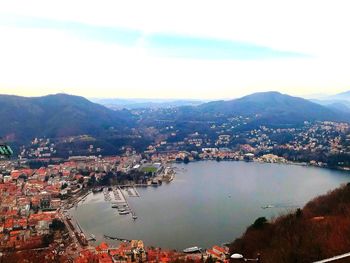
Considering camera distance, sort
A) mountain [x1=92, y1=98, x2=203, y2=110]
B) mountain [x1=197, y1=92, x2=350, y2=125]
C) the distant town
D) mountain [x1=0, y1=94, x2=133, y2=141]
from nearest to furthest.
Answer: the distant town
mountain [x1=0, y1=94, x2=133, y2=141]
mountain [x1=197, y1=92, x2=350, y2=125]
mountain [x1=92, y1=98, x2=203, y2=110]

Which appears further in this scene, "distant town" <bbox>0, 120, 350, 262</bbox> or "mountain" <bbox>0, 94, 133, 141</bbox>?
"mountain" <bbox>0, 94, 133, 141</bbox>

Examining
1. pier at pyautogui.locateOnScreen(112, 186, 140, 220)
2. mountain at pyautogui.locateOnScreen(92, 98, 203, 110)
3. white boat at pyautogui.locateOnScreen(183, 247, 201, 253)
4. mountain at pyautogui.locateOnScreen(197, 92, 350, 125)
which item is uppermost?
mountain at pyautogui.locateOnScreen(197, 92, 350, 125)

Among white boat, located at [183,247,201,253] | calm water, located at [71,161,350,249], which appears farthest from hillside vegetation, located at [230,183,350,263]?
calm water, located at [71,161,350,249]

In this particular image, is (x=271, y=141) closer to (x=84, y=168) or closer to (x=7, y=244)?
(x=84, y=168)

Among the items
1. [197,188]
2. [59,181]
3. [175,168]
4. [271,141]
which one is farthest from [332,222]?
[271,141]

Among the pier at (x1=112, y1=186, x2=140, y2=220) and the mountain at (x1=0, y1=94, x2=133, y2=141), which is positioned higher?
the mountain at (x1=0, y1=94, x2=133, y2=141)

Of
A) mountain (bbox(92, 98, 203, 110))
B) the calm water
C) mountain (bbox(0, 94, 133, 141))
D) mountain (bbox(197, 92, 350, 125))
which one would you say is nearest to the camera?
the calm water

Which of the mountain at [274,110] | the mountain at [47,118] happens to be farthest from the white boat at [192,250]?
the mountain at [274,110]

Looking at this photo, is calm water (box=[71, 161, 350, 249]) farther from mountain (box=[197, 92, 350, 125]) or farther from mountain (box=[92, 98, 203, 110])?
mountain (box=[92, 98, 203, 110])
